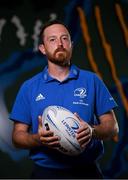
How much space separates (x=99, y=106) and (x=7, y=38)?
4.92 ft

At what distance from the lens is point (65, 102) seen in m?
1.32

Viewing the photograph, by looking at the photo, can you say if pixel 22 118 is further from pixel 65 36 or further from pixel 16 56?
pixel 16 56

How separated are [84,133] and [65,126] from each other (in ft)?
0.23

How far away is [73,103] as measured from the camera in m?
1.31

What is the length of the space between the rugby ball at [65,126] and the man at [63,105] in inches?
0.8

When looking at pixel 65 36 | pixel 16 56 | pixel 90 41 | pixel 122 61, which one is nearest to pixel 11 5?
pixel 16 56

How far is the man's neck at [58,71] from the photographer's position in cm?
139

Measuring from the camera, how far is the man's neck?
4.56 ft

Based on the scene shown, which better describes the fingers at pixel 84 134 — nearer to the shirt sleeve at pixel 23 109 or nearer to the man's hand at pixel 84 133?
the man's hand at pixel 84 133

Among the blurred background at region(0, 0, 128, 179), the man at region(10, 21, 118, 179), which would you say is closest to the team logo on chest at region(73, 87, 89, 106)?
the man at region(10, 21, 118, 179)

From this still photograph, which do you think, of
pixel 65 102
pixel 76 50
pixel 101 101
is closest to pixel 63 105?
pixel 65 102

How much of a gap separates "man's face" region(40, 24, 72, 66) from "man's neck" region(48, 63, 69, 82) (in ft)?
0.06

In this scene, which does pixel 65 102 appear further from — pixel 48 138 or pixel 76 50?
pixel 76 50

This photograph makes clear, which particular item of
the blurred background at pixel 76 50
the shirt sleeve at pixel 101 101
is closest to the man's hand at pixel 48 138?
the shirt sleeve at pixel 101 101
